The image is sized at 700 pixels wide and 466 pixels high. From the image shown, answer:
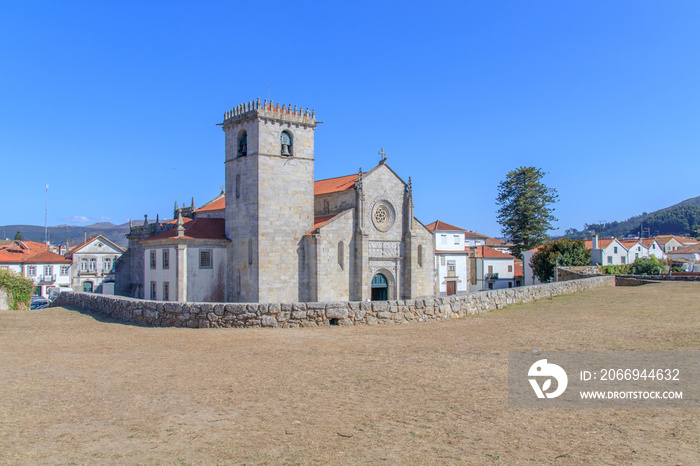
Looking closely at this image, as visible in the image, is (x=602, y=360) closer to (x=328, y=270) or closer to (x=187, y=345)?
(x=187, y=345)

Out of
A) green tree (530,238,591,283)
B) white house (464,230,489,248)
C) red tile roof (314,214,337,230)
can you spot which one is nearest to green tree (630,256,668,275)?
green tree (530,238,591,283)

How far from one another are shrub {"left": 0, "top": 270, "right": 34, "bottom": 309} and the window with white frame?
42.8 feet

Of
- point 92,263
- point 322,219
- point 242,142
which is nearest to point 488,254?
point 322,219

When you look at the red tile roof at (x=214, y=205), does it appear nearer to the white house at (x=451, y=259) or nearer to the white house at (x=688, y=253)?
the white house at (x=451, y=259)

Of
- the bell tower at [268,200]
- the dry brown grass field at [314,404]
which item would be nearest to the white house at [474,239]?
the bell tower at [268,200]

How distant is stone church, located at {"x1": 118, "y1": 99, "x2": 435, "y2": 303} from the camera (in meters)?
30.3

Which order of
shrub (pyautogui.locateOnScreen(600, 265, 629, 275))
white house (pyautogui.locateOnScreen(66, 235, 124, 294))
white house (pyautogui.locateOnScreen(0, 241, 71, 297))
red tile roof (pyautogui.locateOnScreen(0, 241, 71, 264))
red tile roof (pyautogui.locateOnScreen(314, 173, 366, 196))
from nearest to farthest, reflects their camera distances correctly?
red tile roof (pyautogui.locateOnScreen(314, 173, 366, 196))
shrub (pyautogui.locateOnScreen(600, 265, 629, 275))
white house (pyautogui.locateOnScreen(0, 241, 71, 297))
red tile roof (pyautogui.locateOnScreen(0, 241, 71, 264))
white house (pyautogui.locateOnScreen(66, 235, 124, 294))

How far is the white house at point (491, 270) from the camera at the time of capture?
67.7 meters

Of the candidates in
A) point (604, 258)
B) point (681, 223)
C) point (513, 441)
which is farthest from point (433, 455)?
point (681, 223)

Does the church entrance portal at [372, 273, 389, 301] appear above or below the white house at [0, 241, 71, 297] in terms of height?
below

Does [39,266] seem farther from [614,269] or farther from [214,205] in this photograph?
[614,269]

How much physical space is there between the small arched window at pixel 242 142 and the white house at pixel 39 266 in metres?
41.0

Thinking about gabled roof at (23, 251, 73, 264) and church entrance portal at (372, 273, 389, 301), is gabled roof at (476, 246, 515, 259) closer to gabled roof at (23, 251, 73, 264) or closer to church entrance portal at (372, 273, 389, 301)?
church entrance portal at (372, 273, 389, 301)

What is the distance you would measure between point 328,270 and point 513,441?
24.4 m
